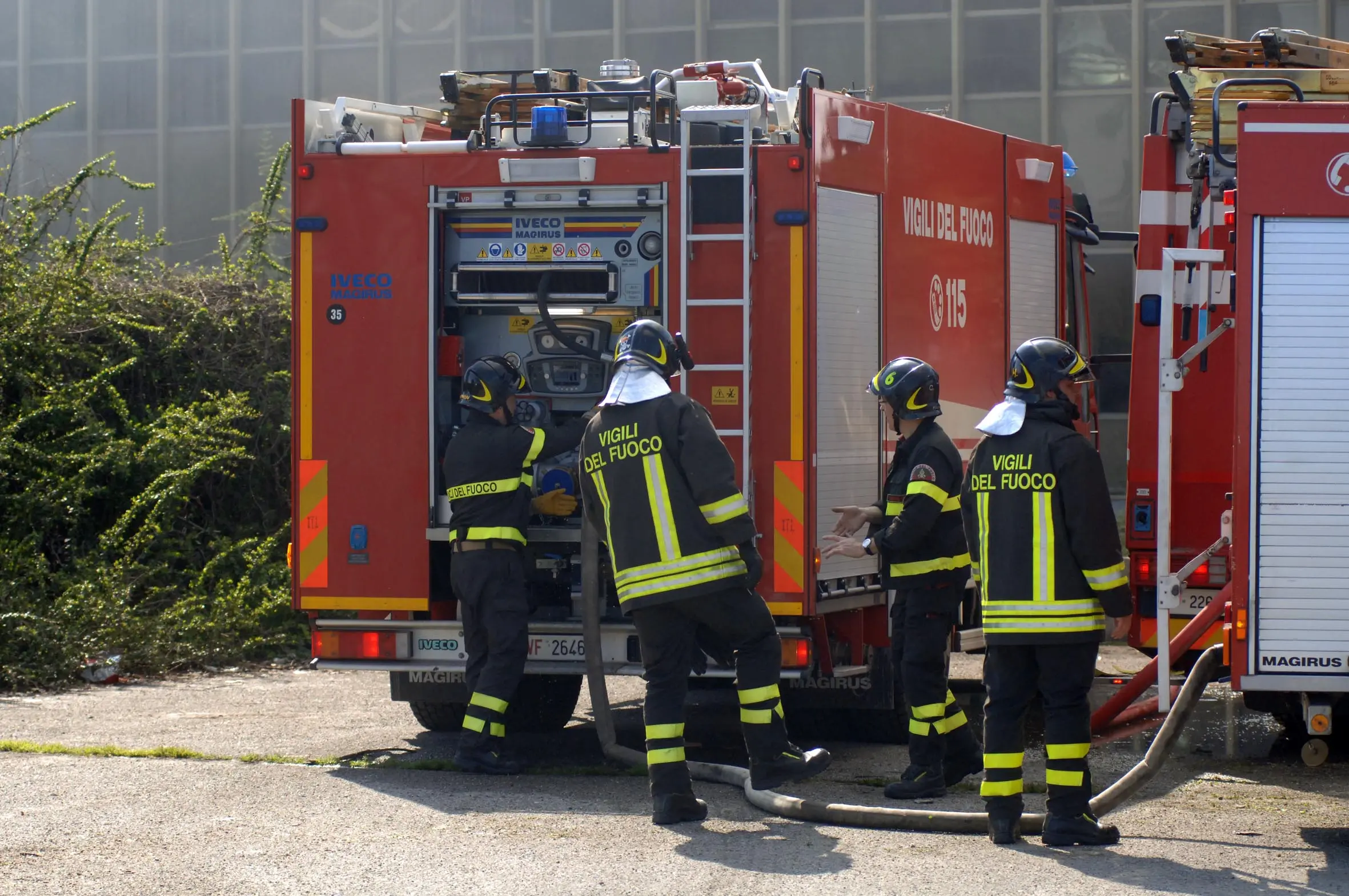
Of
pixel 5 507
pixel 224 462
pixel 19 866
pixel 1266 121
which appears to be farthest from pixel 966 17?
pixel 19 866

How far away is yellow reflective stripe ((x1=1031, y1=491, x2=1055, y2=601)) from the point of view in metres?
5.81

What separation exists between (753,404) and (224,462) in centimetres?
598

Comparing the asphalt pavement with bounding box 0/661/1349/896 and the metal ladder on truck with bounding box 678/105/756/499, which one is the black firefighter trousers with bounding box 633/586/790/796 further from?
the metal ladder on truck with bounding box 678/105/756/499

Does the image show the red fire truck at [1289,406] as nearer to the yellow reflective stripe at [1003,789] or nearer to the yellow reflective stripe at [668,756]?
the yellow reflective stripe at [1003,789]

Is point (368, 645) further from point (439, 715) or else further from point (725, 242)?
point (725, 242)

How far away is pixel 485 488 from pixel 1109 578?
9.01 feet

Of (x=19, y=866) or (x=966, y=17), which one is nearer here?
(x=19, y=866)

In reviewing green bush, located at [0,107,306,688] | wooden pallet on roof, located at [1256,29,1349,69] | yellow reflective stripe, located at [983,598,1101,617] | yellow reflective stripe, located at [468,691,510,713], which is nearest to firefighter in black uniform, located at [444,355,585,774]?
yellow reflective stripe, located at [468,691,510,713]

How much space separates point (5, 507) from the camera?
35.4ft

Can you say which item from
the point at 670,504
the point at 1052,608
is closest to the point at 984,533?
the point at 1052,608

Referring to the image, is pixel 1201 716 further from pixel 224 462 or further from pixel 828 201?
pixel 224 462

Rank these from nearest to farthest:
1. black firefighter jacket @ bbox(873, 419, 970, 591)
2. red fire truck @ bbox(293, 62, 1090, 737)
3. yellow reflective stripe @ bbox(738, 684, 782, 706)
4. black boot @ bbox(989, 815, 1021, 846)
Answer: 1. black boot @ bbox(989, 815, 1021, 846)
2. yellow reflective stripe @ bbox(738, 684, 782, 706)
3. black firefighter jacket @ bbox(873, 419, 970, 591)
4. red fire truck @ bbox(293, 62, 1090, 737)

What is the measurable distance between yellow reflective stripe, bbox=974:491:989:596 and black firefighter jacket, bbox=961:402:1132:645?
19 mm

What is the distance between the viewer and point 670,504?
6301 millimetres
